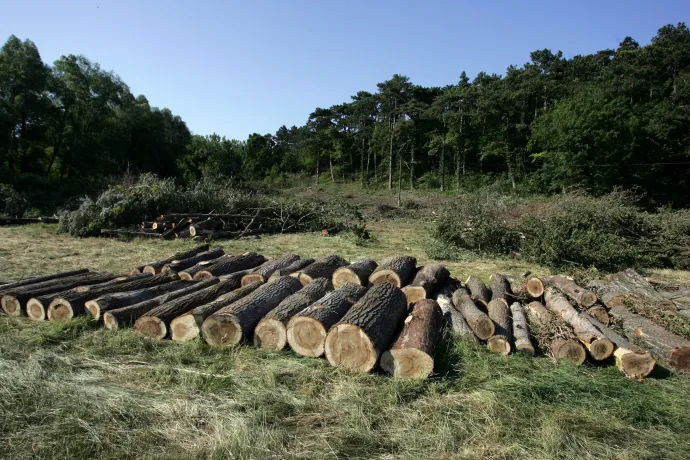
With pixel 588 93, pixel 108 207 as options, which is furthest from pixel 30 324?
pixel 588 93

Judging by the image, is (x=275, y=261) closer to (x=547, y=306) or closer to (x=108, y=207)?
(x=547, y=306)

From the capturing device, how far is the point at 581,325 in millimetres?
4504

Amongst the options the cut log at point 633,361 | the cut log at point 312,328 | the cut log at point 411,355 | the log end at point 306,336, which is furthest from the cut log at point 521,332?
the log end at point 306,336

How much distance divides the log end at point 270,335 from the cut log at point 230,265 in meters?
2.52

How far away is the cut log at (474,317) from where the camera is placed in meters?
4.26

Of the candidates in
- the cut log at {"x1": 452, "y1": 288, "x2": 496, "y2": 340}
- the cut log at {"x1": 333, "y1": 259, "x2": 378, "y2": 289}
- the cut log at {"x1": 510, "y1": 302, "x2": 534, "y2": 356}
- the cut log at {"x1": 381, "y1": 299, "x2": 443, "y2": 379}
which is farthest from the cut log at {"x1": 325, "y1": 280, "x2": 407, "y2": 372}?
the cut log at {"x1": 333, "y1": 259, "x2": 378, "y2": 289}

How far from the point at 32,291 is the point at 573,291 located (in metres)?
7.09

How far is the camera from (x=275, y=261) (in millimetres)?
7043

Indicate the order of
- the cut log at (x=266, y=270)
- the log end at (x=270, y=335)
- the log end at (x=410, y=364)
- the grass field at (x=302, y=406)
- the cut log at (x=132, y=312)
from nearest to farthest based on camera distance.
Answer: the grass field at (x=302, y=406), the log end at (x=410, y=364), the log end at (x=270, y=335), the cut log at (x=132, y=312), the cut log at (x=266, y=270)

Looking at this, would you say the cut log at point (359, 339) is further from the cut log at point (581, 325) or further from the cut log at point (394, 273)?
the cut log at point (581, 325)

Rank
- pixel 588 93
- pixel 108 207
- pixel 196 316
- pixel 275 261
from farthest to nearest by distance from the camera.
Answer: pixel 588 93 < pixel 108 207 < pixel 275 261 < pixel 196 316

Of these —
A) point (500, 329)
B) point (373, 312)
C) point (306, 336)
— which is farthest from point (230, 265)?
point (500, 329)

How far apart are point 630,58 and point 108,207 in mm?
45749

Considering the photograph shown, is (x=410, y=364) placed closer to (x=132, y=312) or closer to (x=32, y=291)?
(x=132, y=312)
